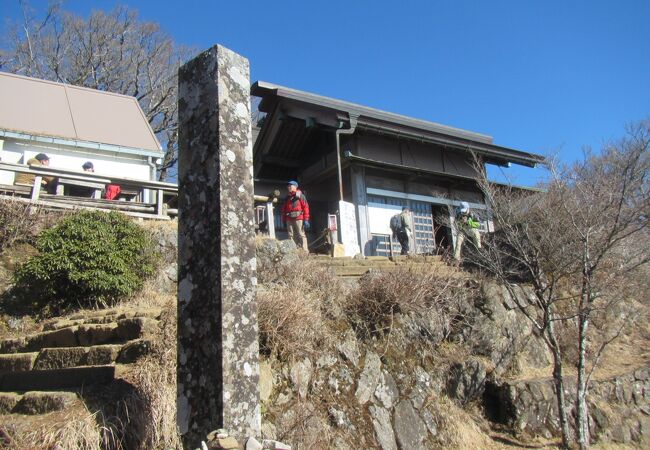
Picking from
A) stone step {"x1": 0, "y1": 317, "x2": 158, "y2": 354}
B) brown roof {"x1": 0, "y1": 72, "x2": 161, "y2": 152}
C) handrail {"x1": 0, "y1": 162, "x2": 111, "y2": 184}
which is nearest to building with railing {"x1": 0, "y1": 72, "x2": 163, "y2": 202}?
brown roof {"x1": 0, "y1": 72, "x2": 161, "y2": 152}

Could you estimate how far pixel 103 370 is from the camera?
16.5 ft

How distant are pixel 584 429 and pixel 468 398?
6.13 ft

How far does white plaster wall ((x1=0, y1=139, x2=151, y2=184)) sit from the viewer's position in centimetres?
1451

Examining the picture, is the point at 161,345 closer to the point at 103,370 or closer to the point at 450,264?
the point at 103,370

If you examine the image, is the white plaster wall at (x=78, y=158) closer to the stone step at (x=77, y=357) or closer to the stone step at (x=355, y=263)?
the stone step at (x=355, y=263)

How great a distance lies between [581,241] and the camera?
9.02m

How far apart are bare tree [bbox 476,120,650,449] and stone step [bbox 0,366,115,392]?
690 centimetres

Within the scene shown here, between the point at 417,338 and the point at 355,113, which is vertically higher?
the point at 355,113

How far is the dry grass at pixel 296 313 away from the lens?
6.38m

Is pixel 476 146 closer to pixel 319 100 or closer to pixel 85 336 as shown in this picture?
pixel 319 100

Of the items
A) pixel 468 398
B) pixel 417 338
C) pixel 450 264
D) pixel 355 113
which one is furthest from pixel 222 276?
pixel 355 113

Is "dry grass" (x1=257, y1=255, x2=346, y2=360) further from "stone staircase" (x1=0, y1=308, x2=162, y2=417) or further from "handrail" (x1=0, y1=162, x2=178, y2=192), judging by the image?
"handrail" (x1=0, y1=162, x2=178, y2=192)

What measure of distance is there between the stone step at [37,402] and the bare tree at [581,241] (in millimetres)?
7218

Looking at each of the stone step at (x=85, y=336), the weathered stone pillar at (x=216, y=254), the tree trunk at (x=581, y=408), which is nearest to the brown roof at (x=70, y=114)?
the stone step at (x=85, y=336)
